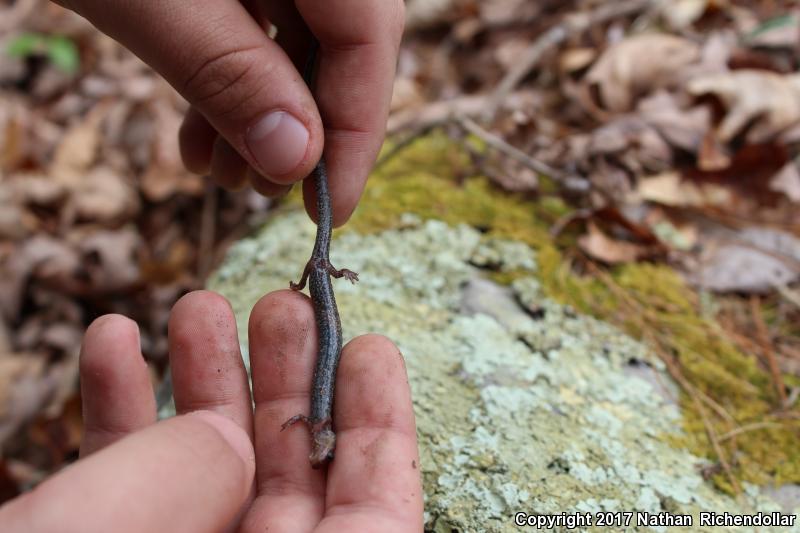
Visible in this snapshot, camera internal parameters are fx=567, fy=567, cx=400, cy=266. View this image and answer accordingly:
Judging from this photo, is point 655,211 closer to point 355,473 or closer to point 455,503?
point 455,503

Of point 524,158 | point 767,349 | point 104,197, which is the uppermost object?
point 524,158

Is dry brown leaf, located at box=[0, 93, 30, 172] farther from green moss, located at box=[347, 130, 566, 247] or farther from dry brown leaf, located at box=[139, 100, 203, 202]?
green moss, located at box=[347, 130, 566, 247]

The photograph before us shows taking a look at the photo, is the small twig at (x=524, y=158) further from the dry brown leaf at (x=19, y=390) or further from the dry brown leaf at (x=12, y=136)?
the dry brown leaf at (x=12, y=136)

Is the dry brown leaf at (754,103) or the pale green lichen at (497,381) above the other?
the dry brown leaf at (754,103)

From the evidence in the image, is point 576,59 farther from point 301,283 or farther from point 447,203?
point 301,283

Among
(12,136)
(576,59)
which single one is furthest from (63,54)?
(576,59)

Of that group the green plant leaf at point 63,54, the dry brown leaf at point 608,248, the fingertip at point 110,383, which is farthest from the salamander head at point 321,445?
the green plant leaf at point 63,54
